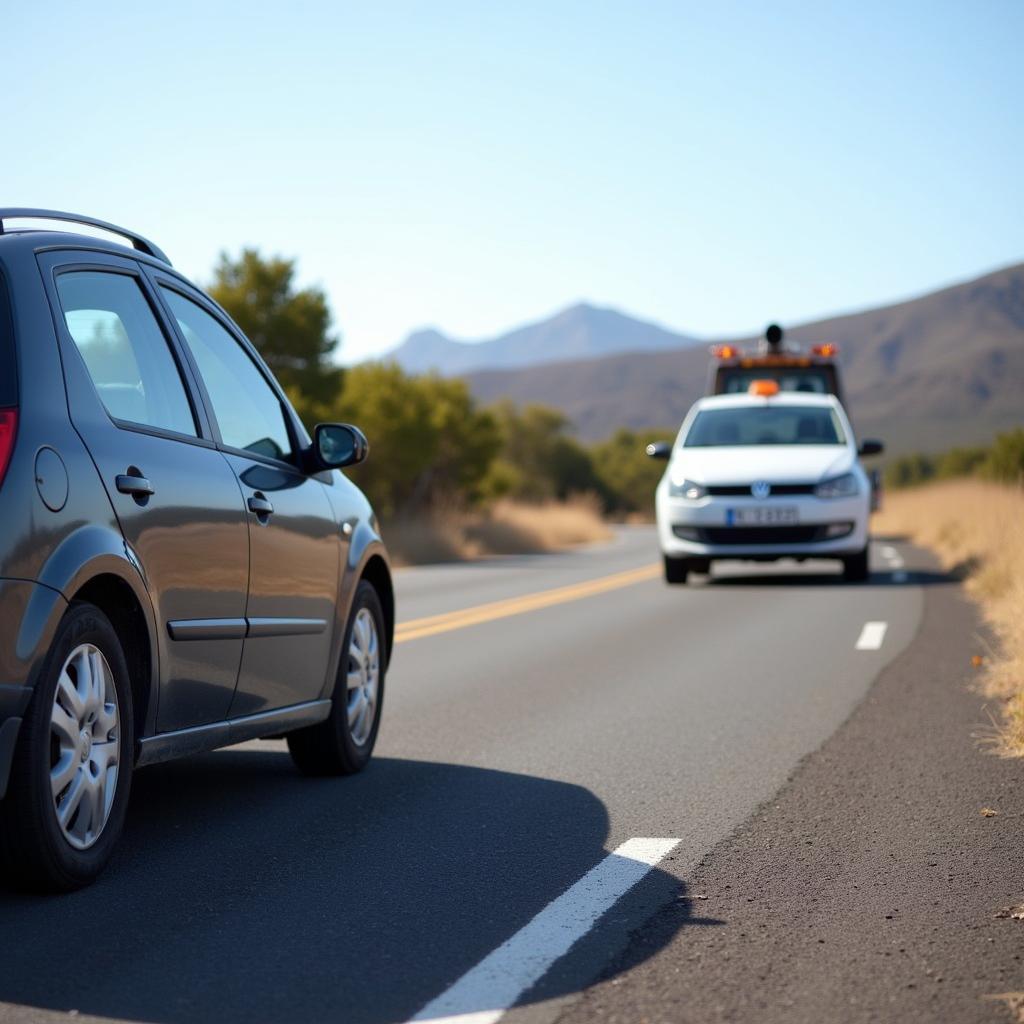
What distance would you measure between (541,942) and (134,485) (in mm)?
1701

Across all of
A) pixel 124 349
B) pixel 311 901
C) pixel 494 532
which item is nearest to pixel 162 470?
pixel 124 349

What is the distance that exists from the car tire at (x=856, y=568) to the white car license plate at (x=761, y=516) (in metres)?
1.10

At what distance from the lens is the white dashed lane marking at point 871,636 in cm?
1151

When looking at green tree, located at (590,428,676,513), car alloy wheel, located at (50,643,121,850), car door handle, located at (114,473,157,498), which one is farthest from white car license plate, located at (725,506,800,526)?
green tree, located at (590,428,676,513)

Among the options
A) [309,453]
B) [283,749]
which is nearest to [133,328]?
[309,453]

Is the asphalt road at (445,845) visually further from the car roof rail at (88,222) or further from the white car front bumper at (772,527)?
the white car front bumper at (772,527)

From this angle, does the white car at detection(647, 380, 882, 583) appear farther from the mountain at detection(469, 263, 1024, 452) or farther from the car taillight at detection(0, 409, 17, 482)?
the mountain at detection(469, 263, 1024, 452)

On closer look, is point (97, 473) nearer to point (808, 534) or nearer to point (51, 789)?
point (51, 789)

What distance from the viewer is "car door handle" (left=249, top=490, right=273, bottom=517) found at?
5.66 metres

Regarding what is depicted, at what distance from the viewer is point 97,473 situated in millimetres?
4617

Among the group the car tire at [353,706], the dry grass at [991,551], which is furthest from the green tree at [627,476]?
the car tire at [353,706]

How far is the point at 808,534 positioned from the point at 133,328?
12658 millimetres

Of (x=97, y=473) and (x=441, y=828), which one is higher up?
(x=97, y=473)

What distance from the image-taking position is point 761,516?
17016 mm
